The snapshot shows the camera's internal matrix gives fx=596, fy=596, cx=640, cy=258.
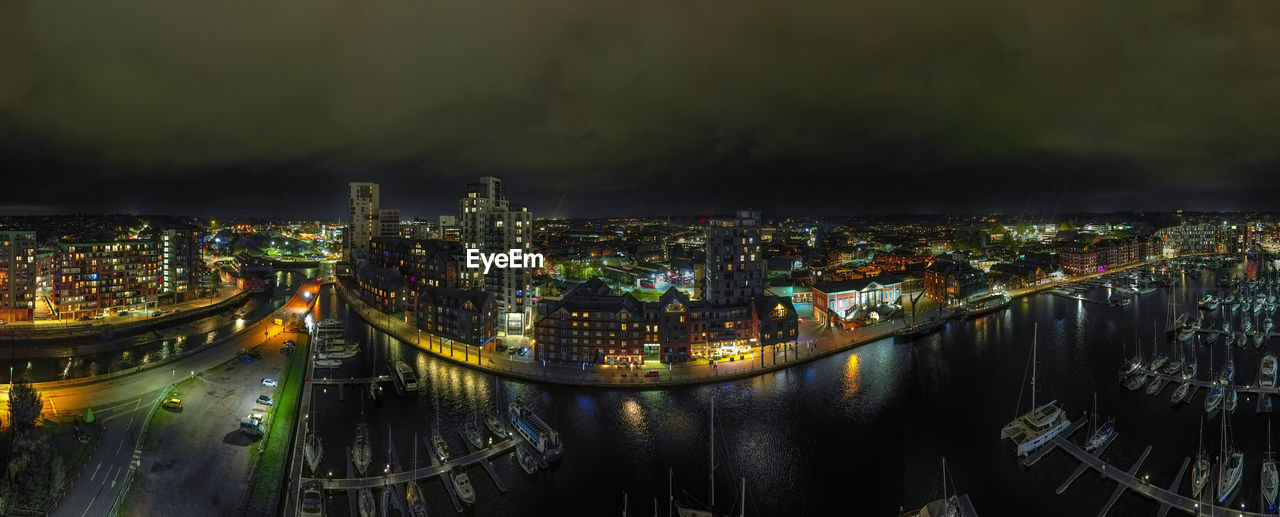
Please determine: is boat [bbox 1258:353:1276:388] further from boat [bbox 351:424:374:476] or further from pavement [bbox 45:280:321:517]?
pavement [bbox 45:280:321:517]

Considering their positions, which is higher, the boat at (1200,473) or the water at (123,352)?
the water at (123,352)

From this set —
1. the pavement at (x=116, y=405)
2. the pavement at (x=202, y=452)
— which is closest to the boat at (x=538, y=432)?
the pavement at (x=202, y=452)

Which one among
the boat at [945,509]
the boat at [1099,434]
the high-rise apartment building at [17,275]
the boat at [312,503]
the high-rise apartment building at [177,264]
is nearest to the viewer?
the boat at [945,509]

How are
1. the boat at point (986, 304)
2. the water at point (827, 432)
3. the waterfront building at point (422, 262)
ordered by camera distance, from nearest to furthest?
the water at point (827, 432) → the boat at point (986, 304) → the waterfront building at point (422, 262)

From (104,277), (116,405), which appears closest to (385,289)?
(104,277)

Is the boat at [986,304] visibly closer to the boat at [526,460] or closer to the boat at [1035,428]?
the boat at [1035,428]

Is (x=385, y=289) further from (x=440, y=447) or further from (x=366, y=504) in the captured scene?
(x=366, y=504)

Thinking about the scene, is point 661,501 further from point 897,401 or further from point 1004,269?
point 1004,269

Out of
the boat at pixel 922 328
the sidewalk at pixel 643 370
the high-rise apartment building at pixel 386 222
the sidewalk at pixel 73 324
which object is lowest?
the sidewalk at pixel 643 370
